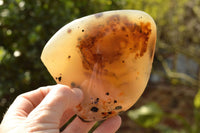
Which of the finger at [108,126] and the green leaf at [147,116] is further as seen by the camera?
the green leaf at [147,116]

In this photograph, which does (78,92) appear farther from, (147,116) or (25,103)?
(147,116)

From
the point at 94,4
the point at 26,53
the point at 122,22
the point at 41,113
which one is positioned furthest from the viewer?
the point at 94,4

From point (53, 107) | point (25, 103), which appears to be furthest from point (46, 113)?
point (25, 103)

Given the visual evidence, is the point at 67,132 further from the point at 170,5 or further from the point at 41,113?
the point at 170,5

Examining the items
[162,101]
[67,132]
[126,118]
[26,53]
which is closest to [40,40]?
[26,53]

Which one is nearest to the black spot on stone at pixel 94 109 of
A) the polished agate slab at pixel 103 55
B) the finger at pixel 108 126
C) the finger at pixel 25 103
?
the polished agate slab at pixel 103 55

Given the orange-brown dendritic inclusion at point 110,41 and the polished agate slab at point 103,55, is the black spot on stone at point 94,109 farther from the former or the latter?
the orange-brown dendritic inclusion at point 110,41
